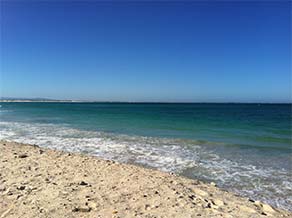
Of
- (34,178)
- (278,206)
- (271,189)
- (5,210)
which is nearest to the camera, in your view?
(5,210)

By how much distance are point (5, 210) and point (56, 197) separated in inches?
37.1

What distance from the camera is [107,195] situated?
18.2 feet

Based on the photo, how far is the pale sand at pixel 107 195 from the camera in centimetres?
478

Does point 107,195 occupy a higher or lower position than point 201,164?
higher

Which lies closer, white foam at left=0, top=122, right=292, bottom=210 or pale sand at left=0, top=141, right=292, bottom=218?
pale sand at left=0, top=141, right=292, bottom=218

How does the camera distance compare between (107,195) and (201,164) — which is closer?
(107,195)

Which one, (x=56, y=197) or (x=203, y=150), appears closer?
(x=56, y=197)

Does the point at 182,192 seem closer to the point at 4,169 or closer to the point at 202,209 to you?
the point at 202,209

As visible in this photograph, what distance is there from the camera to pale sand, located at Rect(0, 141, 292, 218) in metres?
4.78

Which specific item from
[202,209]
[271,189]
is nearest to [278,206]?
[271,189]

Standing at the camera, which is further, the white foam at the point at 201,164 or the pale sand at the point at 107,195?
the white foam at the point at 201,164

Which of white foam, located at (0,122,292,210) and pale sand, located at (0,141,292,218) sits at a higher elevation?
pale sand, located at (0,141,292,218)

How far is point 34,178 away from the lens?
6.54 meters

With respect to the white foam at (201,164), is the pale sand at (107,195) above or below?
above
